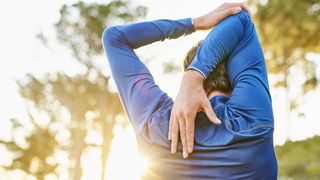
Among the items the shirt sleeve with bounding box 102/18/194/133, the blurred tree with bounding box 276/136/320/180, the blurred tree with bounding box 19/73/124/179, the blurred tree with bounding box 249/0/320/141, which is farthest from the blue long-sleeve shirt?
the blurred tree with bounding box 19/73/124/179

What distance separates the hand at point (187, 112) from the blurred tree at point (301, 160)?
40.8 feet

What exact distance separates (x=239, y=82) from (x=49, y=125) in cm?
2661

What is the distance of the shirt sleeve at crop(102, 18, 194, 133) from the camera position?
1.38 m

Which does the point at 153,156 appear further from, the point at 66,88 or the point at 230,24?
the point at 66,88

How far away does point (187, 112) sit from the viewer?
1269 millimetres

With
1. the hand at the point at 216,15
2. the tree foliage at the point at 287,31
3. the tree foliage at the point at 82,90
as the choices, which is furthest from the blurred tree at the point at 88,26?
the hand at the point at 216,15

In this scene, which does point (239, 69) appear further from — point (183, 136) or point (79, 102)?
point (79, 102)

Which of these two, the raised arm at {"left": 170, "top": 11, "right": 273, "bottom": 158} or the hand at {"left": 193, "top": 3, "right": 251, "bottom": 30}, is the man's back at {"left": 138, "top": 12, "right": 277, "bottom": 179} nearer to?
the raised arm at {"left": 170, "top": 11, "right": 273, "bottom": 158}

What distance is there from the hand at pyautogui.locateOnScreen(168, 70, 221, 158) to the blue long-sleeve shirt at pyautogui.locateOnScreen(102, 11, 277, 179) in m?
0.03

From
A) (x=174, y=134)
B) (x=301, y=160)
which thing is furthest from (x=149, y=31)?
(x=301, y=160)

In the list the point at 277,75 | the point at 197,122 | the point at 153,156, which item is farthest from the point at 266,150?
the point at 277,75

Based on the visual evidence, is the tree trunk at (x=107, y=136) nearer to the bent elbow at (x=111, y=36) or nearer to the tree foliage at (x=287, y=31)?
the tree foliage at (x=287, y=31)

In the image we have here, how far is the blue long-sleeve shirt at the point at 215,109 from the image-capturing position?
1.27m

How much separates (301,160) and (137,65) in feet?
45.6
